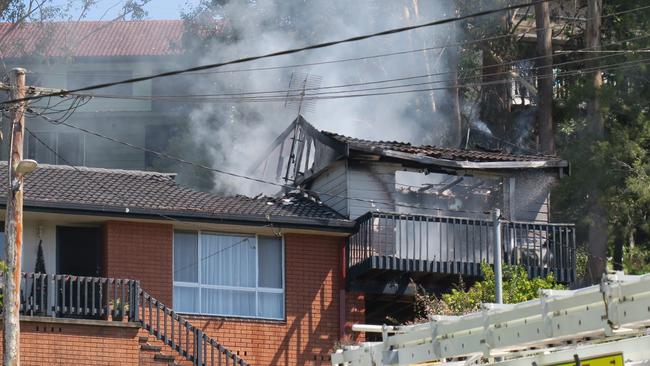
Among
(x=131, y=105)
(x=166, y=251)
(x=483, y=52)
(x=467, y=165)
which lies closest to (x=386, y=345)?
(x=166, y=251)

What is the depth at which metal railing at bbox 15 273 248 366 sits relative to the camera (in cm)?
2708

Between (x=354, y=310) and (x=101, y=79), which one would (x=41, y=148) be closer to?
(x=101, y=79)

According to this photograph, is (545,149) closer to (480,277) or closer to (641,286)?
(480,277)

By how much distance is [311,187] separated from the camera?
34.2 m

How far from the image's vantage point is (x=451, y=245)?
31219mm

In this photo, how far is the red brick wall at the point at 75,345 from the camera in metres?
26.1

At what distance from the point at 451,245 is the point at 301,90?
1583cm

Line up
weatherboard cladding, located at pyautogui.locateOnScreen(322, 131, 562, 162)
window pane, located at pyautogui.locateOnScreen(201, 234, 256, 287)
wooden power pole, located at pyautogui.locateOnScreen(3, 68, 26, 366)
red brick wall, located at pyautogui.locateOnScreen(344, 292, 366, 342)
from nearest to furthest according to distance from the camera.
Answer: wooden power pole, located at pyautogui.locateOnScreen(3, 68, 26, 366)
window pane, located at pyautogui.locateOnScreen(201, 234, 256, 287)
red brick wall, located at pyautogui.locateOnScreen(344, 292, 366, 342)
weatherboard cladding, located at pyautogui.locateOnScreen(322, 131, 562, 162)

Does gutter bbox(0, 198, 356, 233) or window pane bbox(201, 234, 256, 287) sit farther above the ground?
gutter bbox(0, 198, 356, 233)

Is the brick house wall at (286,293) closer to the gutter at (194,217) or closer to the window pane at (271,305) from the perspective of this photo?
the window pane at (271,305)

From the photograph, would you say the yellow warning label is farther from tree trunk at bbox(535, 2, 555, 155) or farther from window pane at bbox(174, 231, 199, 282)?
tree trunk at bbox(535, 2, 555, 155)

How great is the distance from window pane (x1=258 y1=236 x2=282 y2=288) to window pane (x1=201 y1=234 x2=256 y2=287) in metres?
0.18

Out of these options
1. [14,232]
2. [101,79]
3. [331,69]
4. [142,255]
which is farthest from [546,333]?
[101,79]

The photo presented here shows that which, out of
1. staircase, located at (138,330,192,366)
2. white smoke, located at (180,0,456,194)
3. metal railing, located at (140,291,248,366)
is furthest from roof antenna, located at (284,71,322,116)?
staircase, located at (138,330,192,366)
